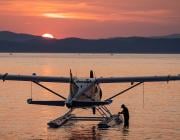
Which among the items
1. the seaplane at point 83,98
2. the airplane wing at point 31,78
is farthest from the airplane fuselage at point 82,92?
the airplane wing at point 31,78

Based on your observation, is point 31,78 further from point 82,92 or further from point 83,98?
point 83,98

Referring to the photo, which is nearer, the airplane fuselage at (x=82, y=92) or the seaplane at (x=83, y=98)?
the airplane fuselage at (x=82, y=92)

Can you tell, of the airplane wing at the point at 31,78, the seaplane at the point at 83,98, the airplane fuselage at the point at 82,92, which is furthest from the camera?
the airplane wing at the point at 31,78

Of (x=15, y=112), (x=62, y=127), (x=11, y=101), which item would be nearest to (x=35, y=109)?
(x=15, y=112)

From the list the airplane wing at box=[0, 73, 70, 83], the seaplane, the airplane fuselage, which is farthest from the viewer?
the airplane wing at box=[0, 73, 70, 83]

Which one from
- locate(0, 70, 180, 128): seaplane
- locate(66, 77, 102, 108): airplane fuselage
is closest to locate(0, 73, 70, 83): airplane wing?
locate(0, 70, 180, 128): seaplane

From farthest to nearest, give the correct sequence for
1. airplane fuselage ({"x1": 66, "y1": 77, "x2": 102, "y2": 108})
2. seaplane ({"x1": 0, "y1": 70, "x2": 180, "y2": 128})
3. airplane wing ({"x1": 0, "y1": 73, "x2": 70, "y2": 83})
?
airplane wing ({"x1": 0, "y1": 73, "x2": 70, "y2": 83}) < seaplane ({"x1": 0, "y1": 70, "x2": 180, "y2": 128}) < airplane fuselage ({"x1": 66, "y1": 77, "x2": 102, "y2": 108})

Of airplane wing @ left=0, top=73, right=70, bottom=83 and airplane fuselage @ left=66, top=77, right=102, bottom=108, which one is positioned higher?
airplane wing @ left=0, top=73, right=70, bottom=83

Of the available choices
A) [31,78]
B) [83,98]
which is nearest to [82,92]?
[83,98]

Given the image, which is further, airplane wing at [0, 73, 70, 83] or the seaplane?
airplane wing at [0, 73, 70, 83]

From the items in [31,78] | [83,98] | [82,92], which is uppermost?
[31,78]

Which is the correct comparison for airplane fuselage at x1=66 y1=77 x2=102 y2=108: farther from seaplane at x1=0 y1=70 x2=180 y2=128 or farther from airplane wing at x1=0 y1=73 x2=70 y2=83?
airplane wing at x1=0 y1=73 x2=70 y2=83

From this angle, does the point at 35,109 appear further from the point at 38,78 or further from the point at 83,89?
the point at 83,89

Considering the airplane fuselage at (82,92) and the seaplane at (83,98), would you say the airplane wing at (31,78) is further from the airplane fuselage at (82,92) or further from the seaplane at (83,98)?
the airplane fuselage at (82,92)
